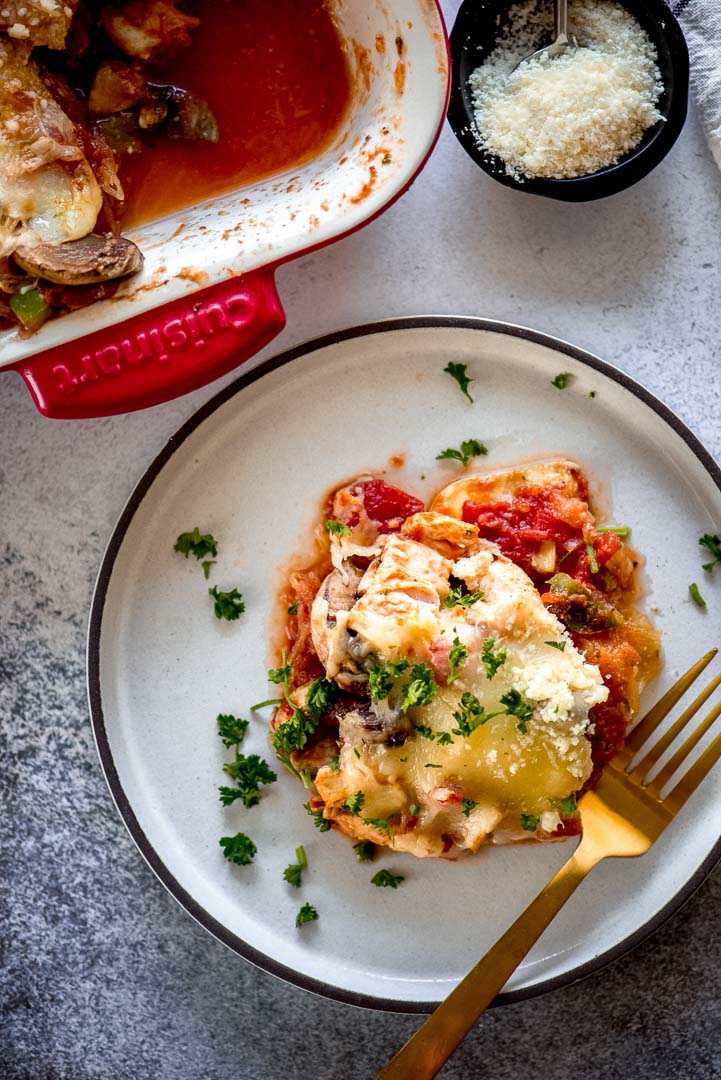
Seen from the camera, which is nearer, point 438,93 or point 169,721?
point 438,93

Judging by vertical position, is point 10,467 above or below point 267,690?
above

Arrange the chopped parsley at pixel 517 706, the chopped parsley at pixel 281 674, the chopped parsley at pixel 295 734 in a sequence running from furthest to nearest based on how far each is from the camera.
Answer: the chopped parsley at pixel 281 674 < the chopped parsley at pixel 295 734 < the chopped parsley at pixel 517 706

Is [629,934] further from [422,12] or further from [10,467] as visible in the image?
[422,12]

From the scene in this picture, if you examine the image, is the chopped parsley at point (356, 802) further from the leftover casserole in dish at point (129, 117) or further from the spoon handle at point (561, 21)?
the spoon handle at point (561, 21)

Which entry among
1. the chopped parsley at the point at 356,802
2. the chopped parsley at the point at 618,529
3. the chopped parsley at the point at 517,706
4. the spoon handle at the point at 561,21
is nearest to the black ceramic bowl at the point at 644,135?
the spoon handle at the point at 561,21

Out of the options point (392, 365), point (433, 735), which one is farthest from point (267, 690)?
point (392, 365)

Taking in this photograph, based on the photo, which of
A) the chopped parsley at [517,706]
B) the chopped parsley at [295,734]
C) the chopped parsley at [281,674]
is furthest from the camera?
the chopped parsley at [281,674]
